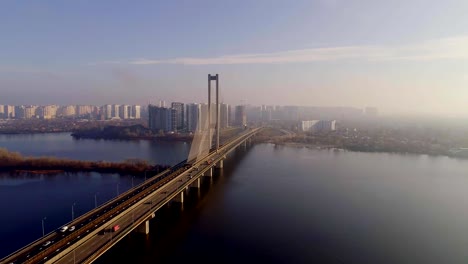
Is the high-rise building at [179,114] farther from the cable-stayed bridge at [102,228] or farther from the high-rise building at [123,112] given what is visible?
the high-rise building at [123,112]

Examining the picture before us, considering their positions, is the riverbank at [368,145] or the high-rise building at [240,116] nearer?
the riverbank at [368,145]

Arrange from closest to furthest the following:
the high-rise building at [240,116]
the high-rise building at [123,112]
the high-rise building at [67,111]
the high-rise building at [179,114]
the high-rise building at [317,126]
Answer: the high-rise building at [179,114] < the high-rise building at [317,126] < the high-rise building at [240,116] < the high-rise building at [123,112] < the high-rise building at [67,111]

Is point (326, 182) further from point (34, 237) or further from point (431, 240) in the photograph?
point (34, 237)

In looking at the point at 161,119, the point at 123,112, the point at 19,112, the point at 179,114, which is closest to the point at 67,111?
the point at 19,112

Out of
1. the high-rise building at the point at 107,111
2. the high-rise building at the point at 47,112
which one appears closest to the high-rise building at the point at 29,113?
the high-rise building at the point at 47,112

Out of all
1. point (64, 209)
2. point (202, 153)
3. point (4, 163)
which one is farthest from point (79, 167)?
point (64, 209)

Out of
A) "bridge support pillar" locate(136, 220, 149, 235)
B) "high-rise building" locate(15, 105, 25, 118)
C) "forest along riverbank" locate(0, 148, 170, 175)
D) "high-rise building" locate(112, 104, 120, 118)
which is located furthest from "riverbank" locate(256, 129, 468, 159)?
"high-rise building" locate(15, 105, 25, 118)

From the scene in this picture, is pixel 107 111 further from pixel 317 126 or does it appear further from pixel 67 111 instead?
pixel 317 126

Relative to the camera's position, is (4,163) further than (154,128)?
No
